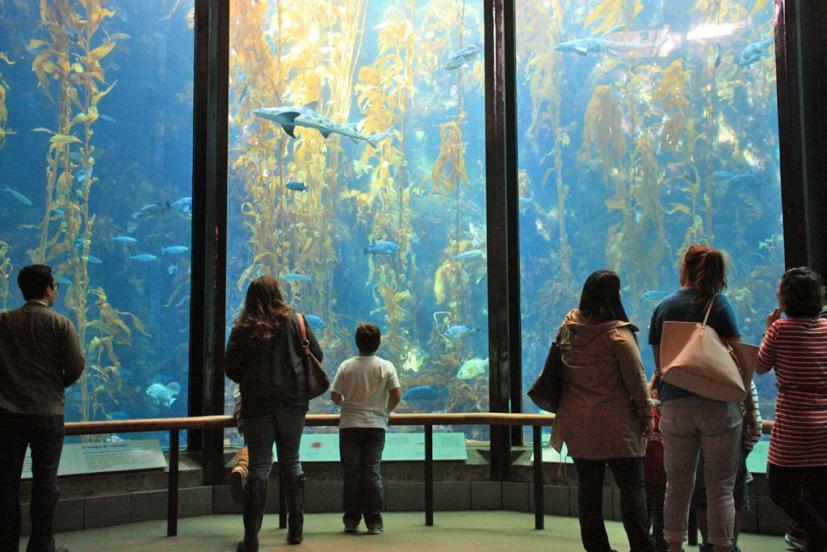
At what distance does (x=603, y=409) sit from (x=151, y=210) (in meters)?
4.85

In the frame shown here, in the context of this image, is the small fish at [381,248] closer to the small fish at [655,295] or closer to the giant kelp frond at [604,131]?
the giant kelp frond at [604,131]

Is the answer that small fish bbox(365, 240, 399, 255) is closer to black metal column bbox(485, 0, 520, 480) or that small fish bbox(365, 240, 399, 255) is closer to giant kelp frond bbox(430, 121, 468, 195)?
giant kelp frond bbox(430, 121, 468, 195)

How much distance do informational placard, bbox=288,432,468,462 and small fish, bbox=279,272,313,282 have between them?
1.82 meters

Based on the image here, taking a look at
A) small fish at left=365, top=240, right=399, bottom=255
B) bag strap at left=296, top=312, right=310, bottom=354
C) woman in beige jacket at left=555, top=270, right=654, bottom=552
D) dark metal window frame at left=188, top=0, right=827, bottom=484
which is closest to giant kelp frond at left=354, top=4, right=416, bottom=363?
small fish at left=365, top=240, right=399, bottom=255

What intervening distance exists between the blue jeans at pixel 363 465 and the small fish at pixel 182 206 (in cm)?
284

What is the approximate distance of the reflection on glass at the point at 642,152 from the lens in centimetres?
759

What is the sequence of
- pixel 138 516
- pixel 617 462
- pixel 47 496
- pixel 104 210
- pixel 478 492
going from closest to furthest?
pixel 617 462, pixel 47 496, pixel 138 516, pixel 478 492, pixel 104 210

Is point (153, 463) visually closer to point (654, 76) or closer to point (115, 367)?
point (115, 367)

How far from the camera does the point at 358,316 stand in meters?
7.88

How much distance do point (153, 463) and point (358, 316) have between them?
286cm

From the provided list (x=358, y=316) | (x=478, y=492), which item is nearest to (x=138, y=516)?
(x=478, y=492)

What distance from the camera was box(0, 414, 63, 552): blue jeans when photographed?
358 centimetres

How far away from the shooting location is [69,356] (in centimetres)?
372

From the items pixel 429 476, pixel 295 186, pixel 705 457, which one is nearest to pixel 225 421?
pixel 429 476
